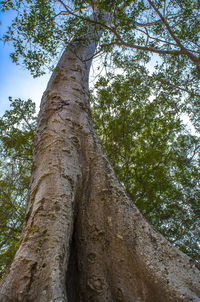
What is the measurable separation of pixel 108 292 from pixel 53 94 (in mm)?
2053

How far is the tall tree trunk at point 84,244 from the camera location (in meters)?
1.08

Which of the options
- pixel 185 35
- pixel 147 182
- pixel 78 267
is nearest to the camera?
pixel 78 267

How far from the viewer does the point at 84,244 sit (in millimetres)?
1527

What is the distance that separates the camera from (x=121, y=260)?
4.61ft

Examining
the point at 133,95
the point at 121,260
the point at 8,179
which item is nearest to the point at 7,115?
the point at 8,179

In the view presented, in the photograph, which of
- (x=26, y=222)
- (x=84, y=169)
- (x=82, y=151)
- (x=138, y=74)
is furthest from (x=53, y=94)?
(x=138, y=74)

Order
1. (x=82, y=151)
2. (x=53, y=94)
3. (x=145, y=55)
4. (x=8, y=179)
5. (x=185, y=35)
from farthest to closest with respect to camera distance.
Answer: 1. (x=8, y=179)
2. (x=145, y=55)
3. (x=185, y=35)
4. (x=53, y=94)
5. (x=82, y=151)

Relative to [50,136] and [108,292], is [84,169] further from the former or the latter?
[108,292]

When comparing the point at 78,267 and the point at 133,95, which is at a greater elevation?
the point at 133,95

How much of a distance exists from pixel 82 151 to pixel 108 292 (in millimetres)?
1103

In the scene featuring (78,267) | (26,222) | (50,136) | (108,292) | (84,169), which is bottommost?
(108,292)

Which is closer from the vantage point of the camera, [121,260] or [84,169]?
[121,260]

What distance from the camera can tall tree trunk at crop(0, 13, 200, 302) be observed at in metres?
1.08

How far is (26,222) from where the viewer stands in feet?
4.53
